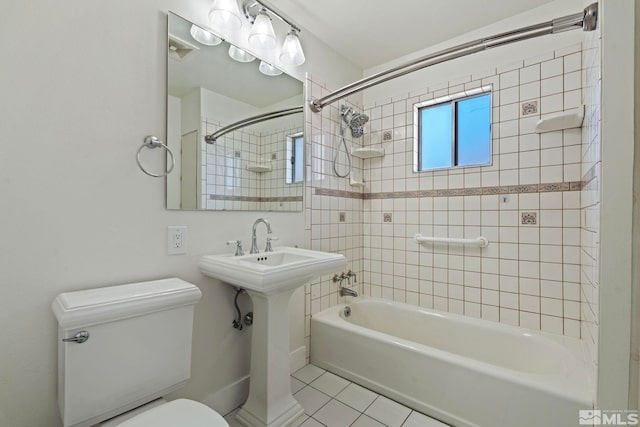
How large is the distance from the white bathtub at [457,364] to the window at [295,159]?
1.06 m

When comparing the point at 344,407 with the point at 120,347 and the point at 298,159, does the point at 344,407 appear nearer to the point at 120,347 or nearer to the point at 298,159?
the point at 120,347

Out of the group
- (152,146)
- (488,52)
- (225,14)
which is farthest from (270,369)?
(488,52)

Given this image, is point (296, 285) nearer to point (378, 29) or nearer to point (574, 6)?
point (378, 29)

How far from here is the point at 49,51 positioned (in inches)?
41.4

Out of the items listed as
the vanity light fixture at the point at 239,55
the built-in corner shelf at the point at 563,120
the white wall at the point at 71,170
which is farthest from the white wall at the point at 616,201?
the white wall at the point at 71,170

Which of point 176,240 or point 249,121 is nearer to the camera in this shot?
point 176,240

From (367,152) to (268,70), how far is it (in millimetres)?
1063

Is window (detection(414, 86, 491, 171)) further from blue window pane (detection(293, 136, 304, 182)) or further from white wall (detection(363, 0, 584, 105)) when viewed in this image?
blue window pane (detection(293, 136, 304, 182))

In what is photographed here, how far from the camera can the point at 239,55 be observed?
168 cm

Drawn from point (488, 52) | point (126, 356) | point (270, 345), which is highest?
point (488, 52)

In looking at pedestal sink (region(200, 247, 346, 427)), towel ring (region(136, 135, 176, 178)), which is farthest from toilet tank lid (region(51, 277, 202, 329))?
towel ring (region(136, 135, 176, 178))

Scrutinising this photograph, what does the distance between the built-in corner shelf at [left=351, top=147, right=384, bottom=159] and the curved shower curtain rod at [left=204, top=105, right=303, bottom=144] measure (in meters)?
0.67

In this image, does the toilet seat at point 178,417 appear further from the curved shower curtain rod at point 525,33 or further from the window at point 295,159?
the curved shower curtain rod at point 525,33

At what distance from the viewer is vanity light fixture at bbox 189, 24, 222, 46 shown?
145 centimetres
